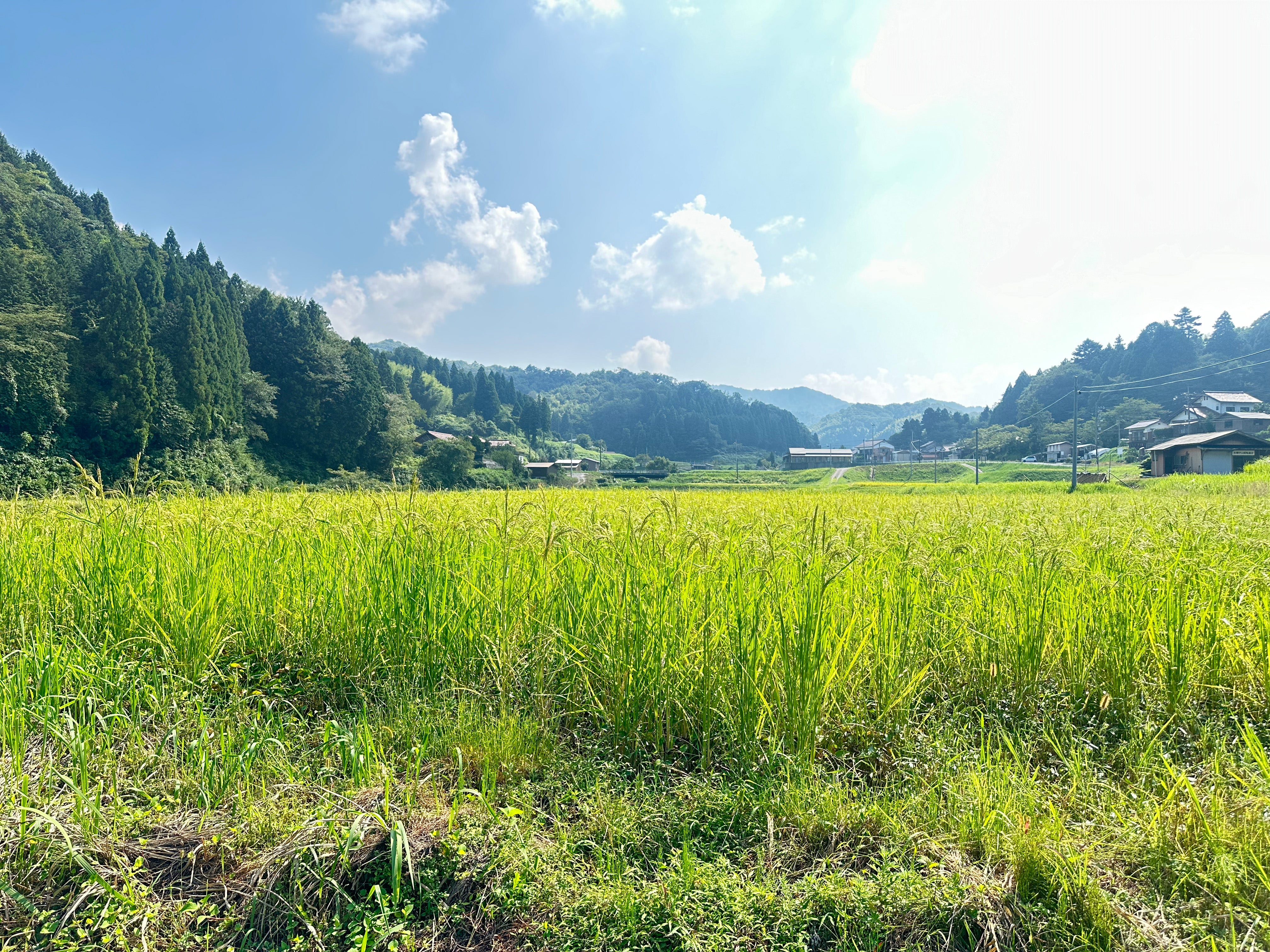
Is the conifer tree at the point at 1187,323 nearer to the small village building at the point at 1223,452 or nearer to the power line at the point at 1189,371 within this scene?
the power line at the point at 1189,371

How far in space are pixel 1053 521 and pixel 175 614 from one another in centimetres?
977

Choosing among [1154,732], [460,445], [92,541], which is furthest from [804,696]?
[460,445]

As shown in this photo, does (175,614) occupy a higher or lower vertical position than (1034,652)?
higher

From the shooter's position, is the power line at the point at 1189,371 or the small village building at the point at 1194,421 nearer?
the small village building at the point at 1194,421

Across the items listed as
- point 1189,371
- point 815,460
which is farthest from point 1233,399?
point 815,460

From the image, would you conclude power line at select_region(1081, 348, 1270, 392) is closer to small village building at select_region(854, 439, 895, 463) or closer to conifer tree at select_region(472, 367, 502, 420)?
small village building at select_region(854, 439, 895, 463)

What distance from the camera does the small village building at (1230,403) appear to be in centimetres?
6556

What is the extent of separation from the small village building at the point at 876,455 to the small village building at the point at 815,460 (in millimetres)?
1691

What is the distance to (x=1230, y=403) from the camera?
6569cm

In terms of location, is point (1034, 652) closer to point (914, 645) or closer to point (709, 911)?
point (914, 645)

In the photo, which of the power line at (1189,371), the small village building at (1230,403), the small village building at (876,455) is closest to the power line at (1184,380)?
the power line at (1189,371)

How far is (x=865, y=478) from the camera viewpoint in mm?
68000

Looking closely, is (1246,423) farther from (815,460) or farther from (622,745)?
(622,745)

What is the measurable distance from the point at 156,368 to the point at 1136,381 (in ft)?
425
